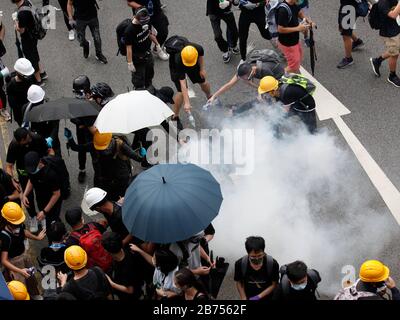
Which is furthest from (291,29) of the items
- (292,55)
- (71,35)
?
(71,35)

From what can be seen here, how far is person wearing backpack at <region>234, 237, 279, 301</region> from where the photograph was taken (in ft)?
20.6

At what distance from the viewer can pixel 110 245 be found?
640 cm

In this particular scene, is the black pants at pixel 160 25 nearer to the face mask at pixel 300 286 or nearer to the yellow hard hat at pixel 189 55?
the yellow hard hat at pixel 189 55

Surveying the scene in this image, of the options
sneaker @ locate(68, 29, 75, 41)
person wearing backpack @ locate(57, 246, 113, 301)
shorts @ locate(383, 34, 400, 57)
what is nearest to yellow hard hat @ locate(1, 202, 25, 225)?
person wearing backpack @ locate(57, 246, 113, 301)

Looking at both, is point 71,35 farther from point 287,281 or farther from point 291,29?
point 287,281

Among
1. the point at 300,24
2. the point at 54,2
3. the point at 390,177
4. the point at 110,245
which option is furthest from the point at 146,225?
the point at 54,2

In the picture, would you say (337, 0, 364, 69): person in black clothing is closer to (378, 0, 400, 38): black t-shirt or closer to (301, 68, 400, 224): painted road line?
(378, 0, 400, 38): black t-shirt

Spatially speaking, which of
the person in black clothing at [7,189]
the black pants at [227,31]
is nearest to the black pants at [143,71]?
the black pants at [227,31]

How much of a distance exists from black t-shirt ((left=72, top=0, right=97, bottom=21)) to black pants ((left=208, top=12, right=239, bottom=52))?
1782 millimetres

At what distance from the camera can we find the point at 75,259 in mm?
6293

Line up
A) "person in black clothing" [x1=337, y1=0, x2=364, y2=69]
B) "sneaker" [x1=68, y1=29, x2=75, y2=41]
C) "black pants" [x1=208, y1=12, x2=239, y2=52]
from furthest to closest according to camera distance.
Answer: "sneaker" [x1=68, y1=29, x2=75, y2=41] → "black pants" [x1=208, y1=12, x2=239, y2=52] → "person in black clothing" [x1=337, y1=0, x2=364, y2=69]

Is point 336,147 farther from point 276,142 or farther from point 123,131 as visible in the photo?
point 123,131

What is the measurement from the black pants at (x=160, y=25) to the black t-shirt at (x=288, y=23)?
2.00 metres

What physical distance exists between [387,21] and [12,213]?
566 cm
